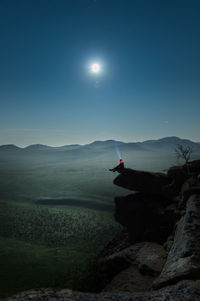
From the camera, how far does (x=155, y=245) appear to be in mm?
22391

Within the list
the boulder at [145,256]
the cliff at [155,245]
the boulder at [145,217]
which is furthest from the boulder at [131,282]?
the boulder at [145,217]

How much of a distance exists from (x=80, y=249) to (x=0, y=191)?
115 metres

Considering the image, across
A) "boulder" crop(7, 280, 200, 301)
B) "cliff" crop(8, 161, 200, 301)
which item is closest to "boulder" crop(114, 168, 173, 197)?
"cliff" crop(8, 161, 200, 301)

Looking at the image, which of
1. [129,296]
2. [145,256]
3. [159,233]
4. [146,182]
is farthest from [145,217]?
[129,296]

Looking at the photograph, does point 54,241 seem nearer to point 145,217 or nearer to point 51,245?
point 51,245

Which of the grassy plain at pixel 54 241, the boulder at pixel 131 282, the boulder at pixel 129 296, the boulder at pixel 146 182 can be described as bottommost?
the grassy plain at pixel 54 241

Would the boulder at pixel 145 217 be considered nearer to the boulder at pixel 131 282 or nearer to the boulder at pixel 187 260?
the boulder at pixel 131 282

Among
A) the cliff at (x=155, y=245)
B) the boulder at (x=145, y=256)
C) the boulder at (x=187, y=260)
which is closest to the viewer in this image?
the cliff at (x=155, y=245)

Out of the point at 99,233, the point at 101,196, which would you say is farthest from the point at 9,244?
the point at 101,196

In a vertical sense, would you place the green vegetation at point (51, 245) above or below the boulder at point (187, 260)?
below

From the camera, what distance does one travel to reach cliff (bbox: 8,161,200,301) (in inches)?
375

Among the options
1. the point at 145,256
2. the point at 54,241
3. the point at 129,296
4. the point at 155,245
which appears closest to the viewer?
the point at 129,296

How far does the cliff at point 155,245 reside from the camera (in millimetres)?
9523

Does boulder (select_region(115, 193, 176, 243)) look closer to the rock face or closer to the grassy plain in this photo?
the rock face
